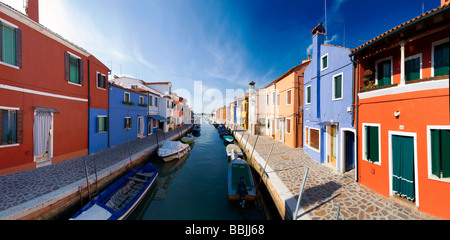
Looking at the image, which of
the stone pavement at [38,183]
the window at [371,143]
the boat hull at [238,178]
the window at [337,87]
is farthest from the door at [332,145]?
the stone pavement at [38,183]

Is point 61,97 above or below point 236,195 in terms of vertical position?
above

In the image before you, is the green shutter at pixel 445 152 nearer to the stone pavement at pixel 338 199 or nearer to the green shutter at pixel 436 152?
the green shutter at pixel 436 152

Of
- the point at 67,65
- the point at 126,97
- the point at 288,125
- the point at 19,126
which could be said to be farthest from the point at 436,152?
the point at 126,97

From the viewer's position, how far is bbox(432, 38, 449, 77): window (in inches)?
189

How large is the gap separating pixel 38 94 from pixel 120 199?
8276mm

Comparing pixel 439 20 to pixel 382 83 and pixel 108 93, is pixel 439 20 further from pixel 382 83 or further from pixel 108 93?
pixel 108 93

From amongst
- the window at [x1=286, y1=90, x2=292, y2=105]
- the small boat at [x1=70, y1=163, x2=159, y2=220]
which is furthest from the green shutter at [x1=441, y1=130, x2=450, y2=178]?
the small boat at [x1=70, y1=163, x2=159, y2=220]

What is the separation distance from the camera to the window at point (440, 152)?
4.64 meters

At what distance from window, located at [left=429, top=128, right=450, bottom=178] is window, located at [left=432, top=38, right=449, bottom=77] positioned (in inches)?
80.4

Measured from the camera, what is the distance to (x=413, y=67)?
555cm

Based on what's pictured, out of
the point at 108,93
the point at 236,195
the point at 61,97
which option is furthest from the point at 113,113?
the point at 236,195

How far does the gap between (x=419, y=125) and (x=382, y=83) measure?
2.53 meters

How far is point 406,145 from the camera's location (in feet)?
17.8

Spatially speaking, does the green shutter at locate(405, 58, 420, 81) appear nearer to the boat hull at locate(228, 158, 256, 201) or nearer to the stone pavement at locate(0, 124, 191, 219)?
the boat hull at locate(228, 158, 256, 201)
